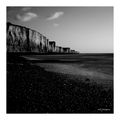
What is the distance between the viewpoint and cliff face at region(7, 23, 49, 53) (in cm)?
Answer: 306

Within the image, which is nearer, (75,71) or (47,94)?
(47,94)

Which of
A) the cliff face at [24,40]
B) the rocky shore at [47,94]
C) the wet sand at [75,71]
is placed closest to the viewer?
the rocky shore at [47,94]

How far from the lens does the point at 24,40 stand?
10.5ft

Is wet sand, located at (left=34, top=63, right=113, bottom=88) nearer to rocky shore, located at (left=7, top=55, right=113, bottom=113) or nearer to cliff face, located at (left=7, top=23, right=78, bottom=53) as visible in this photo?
rocky shore, located at (left=7, top=55, right=113, bottom=113)

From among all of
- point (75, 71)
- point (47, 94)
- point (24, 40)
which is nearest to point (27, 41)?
point (24, 40)

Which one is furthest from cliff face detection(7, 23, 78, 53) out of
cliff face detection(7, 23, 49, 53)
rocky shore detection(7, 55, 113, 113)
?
rocky shore detection(7, 55, 113, 113)

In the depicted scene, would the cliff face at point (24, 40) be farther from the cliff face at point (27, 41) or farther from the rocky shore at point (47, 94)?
the rocky shore at point (47, 94)

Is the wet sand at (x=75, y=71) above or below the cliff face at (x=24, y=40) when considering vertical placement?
below

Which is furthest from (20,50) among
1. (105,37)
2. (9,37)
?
(105,37)

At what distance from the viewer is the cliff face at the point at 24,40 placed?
3057mm

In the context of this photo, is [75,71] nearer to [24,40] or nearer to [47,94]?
[47,94]

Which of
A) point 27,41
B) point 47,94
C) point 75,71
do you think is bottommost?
point 47,94

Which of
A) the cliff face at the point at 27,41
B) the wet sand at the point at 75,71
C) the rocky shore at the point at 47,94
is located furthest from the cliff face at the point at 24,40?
the wet sand at the point at 75,71
